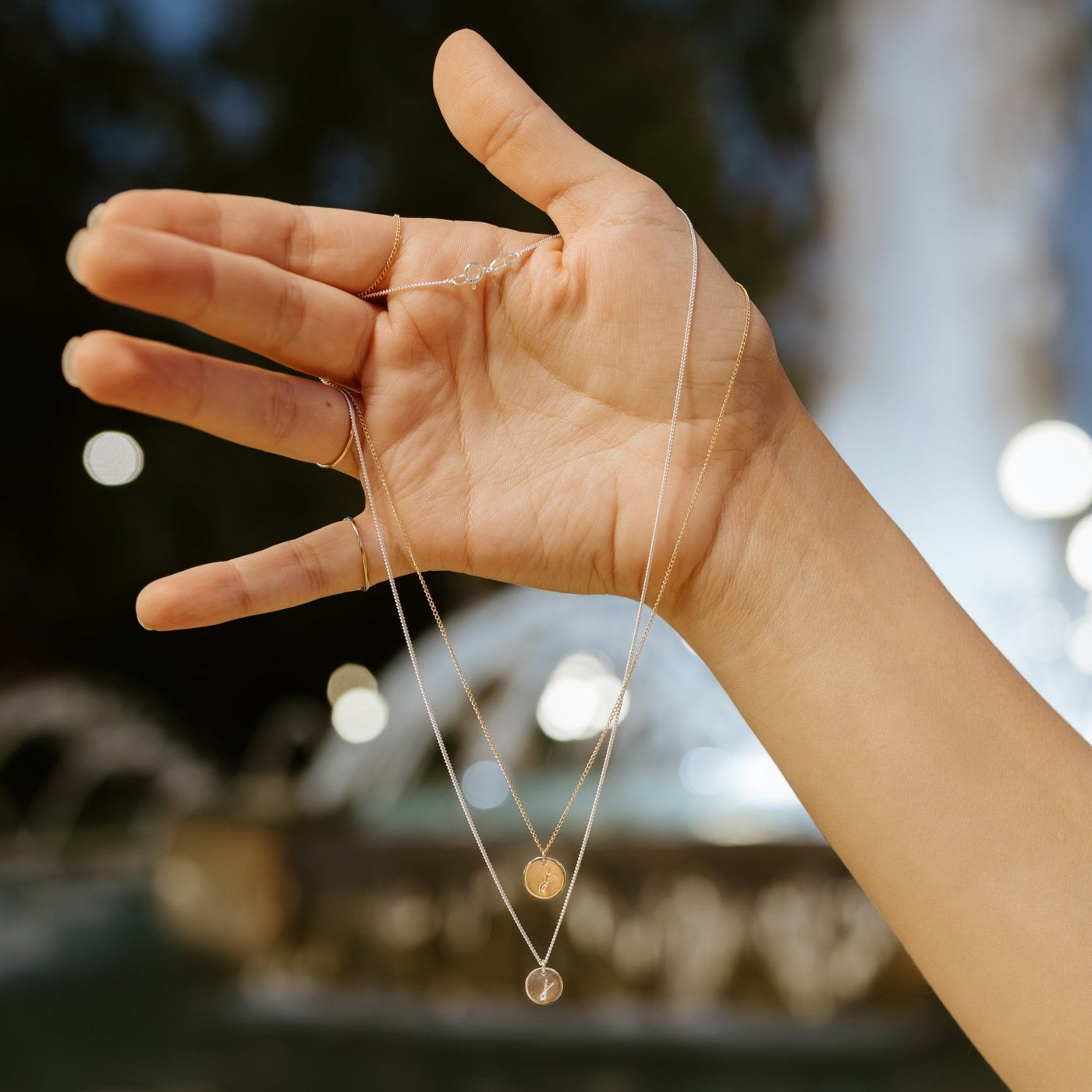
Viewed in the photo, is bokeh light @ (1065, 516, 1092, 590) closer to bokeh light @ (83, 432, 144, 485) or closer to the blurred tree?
the blurred tree

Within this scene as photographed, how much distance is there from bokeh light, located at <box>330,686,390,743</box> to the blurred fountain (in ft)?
12.4

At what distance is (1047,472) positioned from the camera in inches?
266

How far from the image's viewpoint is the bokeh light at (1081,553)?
653 cm

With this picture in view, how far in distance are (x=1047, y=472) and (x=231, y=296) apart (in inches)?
270

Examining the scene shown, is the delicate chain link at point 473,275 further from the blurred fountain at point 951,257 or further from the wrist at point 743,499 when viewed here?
the blurred fountain at point 951,257

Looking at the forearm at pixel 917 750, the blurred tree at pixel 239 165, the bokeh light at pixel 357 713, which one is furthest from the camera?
the bokeh light at pixel 357 713

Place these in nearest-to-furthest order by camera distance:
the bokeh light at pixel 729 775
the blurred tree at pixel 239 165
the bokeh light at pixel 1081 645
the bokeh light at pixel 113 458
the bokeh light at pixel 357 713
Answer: the bokeh light at pixel 729 775 < the bokeh light at pixel 1081 645 < the blurred tree at pixel 239 165 < the bokeh light at pixel 113 458 < the bokeh light at pixel 357 713

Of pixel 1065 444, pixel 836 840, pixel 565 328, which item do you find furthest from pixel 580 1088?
pixel 1065 444

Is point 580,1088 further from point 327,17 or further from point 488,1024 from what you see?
point 327,17

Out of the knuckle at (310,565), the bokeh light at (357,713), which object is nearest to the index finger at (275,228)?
the knuckle at (310,565)

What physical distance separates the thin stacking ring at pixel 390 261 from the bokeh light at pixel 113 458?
22.6ft

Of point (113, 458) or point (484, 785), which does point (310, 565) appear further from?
point (113, 458)

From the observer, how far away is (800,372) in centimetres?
712

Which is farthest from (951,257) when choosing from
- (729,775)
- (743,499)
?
(743,499)
